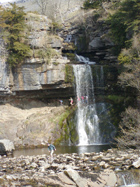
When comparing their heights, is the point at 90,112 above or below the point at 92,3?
below

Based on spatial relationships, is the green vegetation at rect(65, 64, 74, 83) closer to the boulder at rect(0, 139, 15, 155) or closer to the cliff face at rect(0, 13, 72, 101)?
the cliff face at rect(0, 13, 72, 101)


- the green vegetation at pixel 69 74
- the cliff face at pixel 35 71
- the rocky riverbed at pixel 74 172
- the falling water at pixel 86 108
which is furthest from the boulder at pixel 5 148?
the green vegetation at pixel 69 74

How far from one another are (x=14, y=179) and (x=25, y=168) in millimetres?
2298

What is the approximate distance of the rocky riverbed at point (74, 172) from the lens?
1247cm

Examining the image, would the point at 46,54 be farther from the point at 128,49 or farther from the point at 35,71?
the point at 128,49

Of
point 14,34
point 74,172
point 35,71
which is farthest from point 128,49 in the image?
point 74,172

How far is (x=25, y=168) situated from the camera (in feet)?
49.2

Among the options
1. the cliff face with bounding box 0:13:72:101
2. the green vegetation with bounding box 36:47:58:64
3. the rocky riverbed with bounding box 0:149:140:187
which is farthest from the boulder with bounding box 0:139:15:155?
the green vegetation with bounding box 36:47:58:64

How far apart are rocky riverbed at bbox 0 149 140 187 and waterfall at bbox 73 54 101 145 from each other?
33.4 ft

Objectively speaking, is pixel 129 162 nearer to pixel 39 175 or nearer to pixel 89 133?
pixel 39 175

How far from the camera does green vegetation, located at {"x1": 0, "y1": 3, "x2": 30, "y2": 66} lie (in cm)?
2802

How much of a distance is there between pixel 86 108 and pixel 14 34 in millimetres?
11929

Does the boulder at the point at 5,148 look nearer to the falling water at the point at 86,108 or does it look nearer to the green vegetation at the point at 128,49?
the falling water at the point at 86,108

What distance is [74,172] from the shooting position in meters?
13.0
